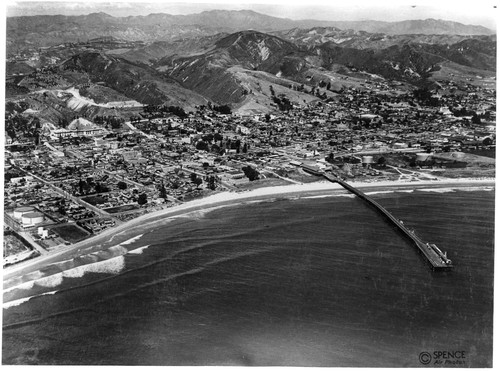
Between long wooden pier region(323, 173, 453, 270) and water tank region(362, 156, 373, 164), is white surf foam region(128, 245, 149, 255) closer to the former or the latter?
long wooden pier region(323, 173, 453, 270)

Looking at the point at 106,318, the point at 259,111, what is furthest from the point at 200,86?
the point at 106,318

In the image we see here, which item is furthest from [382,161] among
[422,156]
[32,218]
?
[32,218]

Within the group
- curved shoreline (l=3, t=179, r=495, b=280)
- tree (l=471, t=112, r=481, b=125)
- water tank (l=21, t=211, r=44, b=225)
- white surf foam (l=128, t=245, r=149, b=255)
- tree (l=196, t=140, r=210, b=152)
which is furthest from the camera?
tree (l=471, t=112, r=481, b=125)

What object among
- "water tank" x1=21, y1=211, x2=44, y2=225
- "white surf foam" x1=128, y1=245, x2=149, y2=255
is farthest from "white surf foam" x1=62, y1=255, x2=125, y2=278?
"water tank" x1=21, y1=211, x2=44, y2=225

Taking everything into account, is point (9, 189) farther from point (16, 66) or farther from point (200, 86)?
point (200, 86)

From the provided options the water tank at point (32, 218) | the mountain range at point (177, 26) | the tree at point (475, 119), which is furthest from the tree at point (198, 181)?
the tree at point (475, 119)

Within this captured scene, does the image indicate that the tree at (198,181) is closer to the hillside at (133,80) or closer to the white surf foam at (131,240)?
the white surf foam at (131,240)
